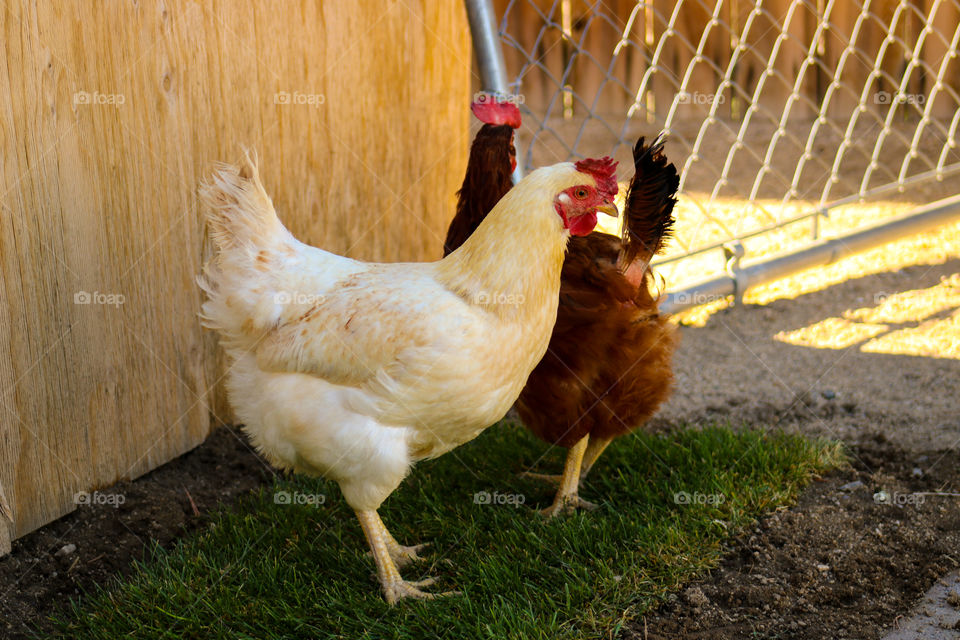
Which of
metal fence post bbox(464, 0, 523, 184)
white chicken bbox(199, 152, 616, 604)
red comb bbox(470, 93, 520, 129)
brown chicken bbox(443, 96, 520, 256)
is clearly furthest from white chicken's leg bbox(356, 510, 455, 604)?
metal fence post bbox(464, 0, 523, 184)

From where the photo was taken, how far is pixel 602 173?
2.27m

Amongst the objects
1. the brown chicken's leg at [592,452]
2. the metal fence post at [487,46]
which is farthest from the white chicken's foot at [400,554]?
the metal fence post at [487,46]

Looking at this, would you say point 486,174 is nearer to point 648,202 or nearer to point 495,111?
point 495,111

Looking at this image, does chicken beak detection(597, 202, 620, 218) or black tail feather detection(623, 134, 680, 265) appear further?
black tail feather detection(623, 134, 680, 265)

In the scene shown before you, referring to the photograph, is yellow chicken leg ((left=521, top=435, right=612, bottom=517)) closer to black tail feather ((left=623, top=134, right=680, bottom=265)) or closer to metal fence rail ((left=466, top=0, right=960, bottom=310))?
black tail feather ((left=623, top=134, right=680, bottom=265))

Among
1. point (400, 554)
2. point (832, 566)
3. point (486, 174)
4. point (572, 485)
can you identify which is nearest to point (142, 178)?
point (486, 174)

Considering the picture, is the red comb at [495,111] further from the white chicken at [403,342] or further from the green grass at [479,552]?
the green grass at [479,552]

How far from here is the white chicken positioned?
222cm

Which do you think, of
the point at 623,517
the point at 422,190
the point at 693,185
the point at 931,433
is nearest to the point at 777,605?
the point at 623,517

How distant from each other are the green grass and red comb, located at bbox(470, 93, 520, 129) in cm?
126

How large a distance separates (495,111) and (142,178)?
4.04 ft

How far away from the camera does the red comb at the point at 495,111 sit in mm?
2992

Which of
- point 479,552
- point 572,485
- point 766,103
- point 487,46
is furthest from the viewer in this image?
point 766,103

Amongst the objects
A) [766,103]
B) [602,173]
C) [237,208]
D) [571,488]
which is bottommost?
[571,488]
